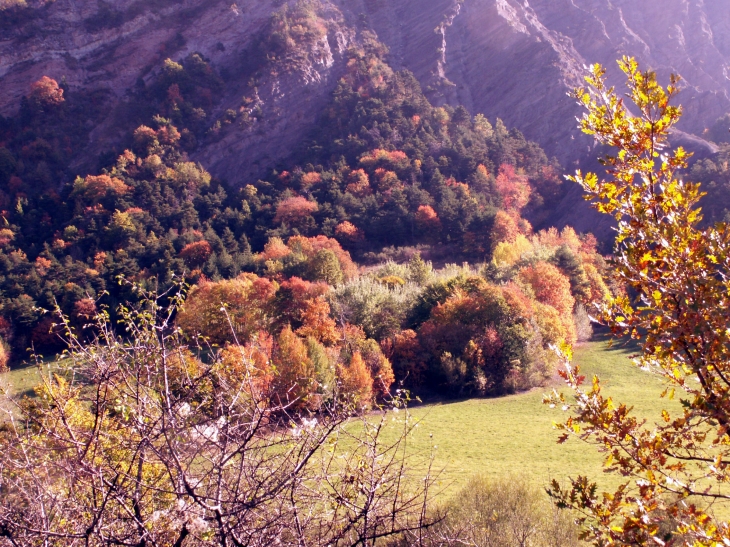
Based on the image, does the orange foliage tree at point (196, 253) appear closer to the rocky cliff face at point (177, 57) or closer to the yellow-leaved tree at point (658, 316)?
the rocky cliff face at point (177, 57)

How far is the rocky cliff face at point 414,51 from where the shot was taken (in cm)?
6406

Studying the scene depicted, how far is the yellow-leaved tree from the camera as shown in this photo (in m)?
2.17

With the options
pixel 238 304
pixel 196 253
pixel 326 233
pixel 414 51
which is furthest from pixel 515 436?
pixel 414 51

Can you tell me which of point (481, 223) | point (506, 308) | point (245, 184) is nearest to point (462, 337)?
point (506, 308)

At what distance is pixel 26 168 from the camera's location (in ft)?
178

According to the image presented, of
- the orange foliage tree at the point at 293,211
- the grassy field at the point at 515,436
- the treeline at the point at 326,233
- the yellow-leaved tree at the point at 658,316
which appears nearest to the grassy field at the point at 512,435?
the grassy field at the point at 515,436

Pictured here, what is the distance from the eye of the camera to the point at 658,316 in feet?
7.40

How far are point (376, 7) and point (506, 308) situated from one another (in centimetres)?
7648

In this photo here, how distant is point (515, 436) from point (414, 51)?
74068mm

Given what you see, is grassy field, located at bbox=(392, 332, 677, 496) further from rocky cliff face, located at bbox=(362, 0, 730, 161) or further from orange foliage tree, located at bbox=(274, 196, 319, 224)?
rocky cliff face, located at bbox=(362, 0, 730, 161)

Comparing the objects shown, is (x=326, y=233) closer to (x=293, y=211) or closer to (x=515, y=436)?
(x=293, y=211)

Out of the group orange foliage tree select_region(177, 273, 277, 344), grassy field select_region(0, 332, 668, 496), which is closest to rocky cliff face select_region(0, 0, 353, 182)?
orange foliage tree select_region(177, 273, 277, 344)

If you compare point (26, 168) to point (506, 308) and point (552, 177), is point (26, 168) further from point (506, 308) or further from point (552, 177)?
point (552, 177)

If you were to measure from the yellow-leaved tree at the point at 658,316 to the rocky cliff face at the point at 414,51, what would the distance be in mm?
60187
